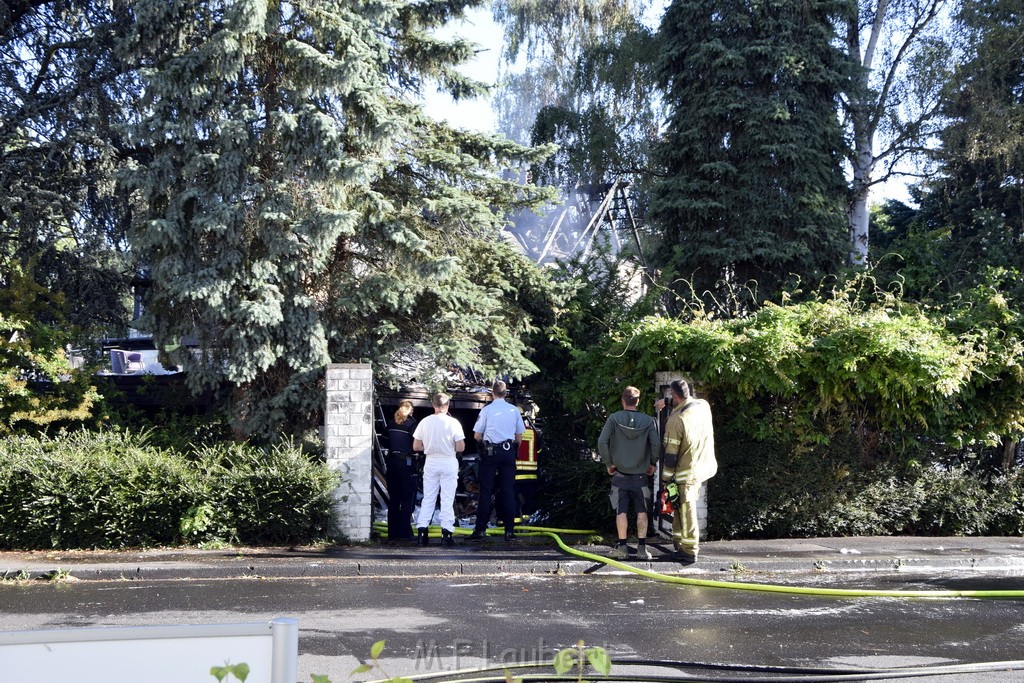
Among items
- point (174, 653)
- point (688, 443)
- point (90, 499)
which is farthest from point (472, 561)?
point (174, 653)

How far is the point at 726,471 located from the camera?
12.3m

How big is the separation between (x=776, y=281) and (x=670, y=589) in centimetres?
1102

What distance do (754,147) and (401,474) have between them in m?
10.8

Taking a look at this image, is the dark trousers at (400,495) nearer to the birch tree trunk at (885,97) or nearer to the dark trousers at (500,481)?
the dark trousers at (500,481)

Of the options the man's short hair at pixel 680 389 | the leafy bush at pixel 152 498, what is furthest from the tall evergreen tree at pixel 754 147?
the leafy bush at pixel 152 498

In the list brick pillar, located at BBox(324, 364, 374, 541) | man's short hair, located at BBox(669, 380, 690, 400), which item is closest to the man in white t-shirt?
brick pillar, located at BBox(324, 364, 374, 541)

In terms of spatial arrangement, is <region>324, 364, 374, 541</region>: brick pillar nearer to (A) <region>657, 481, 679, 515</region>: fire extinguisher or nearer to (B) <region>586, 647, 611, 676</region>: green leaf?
(A) <region>657, 481, 679, 515</region>: fire extinguisher

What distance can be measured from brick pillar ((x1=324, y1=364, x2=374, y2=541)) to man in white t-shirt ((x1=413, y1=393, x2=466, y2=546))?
25.5 inches

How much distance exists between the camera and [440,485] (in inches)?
467

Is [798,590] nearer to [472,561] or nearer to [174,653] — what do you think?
[472,561]

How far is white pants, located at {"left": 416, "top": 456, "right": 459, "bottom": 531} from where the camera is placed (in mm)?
11703

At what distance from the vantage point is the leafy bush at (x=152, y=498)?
10922mm

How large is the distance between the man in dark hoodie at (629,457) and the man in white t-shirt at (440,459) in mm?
1853

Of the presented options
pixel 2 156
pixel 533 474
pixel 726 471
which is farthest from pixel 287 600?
pixel 2 156
